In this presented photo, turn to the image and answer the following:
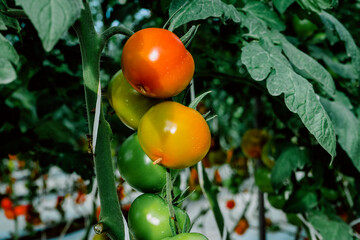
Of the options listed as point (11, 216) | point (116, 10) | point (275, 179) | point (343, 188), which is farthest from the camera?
point (11, 216)

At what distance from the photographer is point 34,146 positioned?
942mm

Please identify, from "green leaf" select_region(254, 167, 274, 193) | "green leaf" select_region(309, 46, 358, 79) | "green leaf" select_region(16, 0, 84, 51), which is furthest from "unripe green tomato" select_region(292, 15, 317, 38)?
"green leaf" select_region(16, 0, 84, 51)

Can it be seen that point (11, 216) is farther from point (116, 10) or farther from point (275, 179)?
point (275, 179)

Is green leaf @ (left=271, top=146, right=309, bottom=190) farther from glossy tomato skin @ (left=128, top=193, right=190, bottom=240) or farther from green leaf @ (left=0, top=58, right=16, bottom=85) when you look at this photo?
green leaf @ (left=0, top=58, right=16, bottom=85)

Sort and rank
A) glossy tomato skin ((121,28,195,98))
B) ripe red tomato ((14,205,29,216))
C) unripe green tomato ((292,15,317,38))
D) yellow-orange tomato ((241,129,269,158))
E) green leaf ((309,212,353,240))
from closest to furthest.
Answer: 1. glossy tomato skin ((121,28,195,98))
2. green leaf ((309,212,353,240))
3. unripe green tomato ((292,15,317,38))
4. yellow-orange tomato ((241,129,269,158))
5. ripe red tomato ((14,205,29,216))

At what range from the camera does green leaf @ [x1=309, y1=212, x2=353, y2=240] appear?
2.72 ft

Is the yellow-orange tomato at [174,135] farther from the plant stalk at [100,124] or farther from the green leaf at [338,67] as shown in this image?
the green leaf at [338,67]

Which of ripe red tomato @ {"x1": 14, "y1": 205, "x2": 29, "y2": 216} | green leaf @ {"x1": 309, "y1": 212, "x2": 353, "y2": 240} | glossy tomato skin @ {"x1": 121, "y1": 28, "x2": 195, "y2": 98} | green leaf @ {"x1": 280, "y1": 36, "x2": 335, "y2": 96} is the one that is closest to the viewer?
glossy tomato skin @ {"x1": 121, "y1": 28, "x2": 195, "y2": 98}

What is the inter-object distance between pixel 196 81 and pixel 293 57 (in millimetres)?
383

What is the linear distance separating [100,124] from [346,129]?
0.48m

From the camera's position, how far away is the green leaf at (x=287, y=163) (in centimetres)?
87

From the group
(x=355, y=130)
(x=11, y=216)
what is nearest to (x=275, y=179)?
(x=355, y=130)

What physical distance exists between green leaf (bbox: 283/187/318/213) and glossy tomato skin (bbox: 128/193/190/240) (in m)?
0.52

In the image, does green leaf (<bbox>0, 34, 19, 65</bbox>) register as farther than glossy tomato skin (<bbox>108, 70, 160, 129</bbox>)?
No
